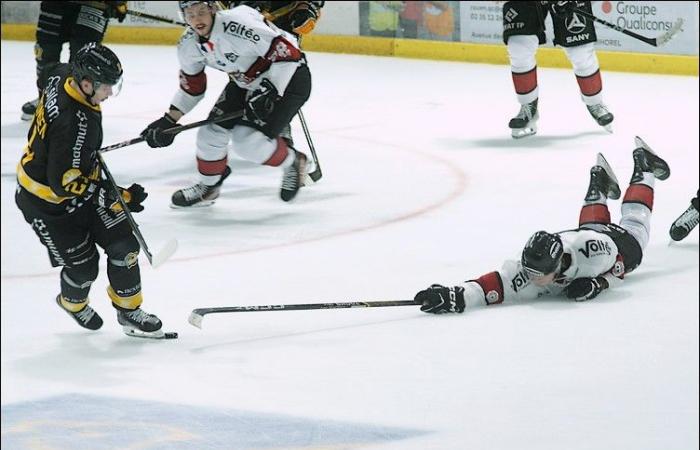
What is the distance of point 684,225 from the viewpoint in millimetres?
4848

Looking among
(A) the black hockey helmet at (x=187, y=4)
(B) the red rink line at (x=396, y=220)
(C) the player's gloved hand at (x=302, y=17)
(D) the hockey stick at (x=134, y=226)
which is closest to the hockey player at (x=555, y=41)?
(B) the red rink line at (x=396, y=220)

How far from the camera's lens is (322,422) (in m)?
3.25

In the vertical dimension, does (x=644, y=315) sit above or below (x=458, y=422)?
below

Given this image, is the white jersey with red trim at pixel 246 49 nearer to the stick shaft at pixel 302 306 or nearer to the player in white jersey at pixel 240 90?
the player in white jersey at pixel 240 90

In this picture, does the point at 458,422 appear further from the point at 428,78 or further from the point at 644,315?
the point at 428,78

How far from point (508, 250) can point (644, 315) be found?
899 mm

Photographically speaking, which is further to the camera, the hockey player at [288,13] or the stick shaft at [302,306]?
the hockey player at [288,13]

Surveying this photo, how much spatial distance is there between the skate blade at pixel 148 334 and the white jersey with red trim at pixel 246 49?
1507 mm

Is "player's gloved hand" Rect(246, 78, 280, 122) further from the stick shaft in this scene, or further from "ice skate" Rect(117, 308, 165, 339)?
"ice skate" Rect(117, 308, 165, 339)

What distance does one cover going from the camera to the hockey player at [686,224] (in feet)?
15.9

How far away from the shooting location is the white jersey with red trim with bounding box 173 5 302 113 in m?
5.10

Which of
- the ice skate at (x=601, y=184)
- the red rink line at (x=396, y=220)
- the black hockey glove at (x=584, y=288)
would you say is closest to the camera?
the black hockey glove at (x=584, y=288)

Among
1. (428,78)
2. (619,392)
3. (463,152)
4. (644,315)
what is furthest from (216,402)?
(428,78)

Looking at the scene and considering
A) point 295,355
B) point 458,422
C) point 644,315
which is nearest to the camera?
point 458,422
